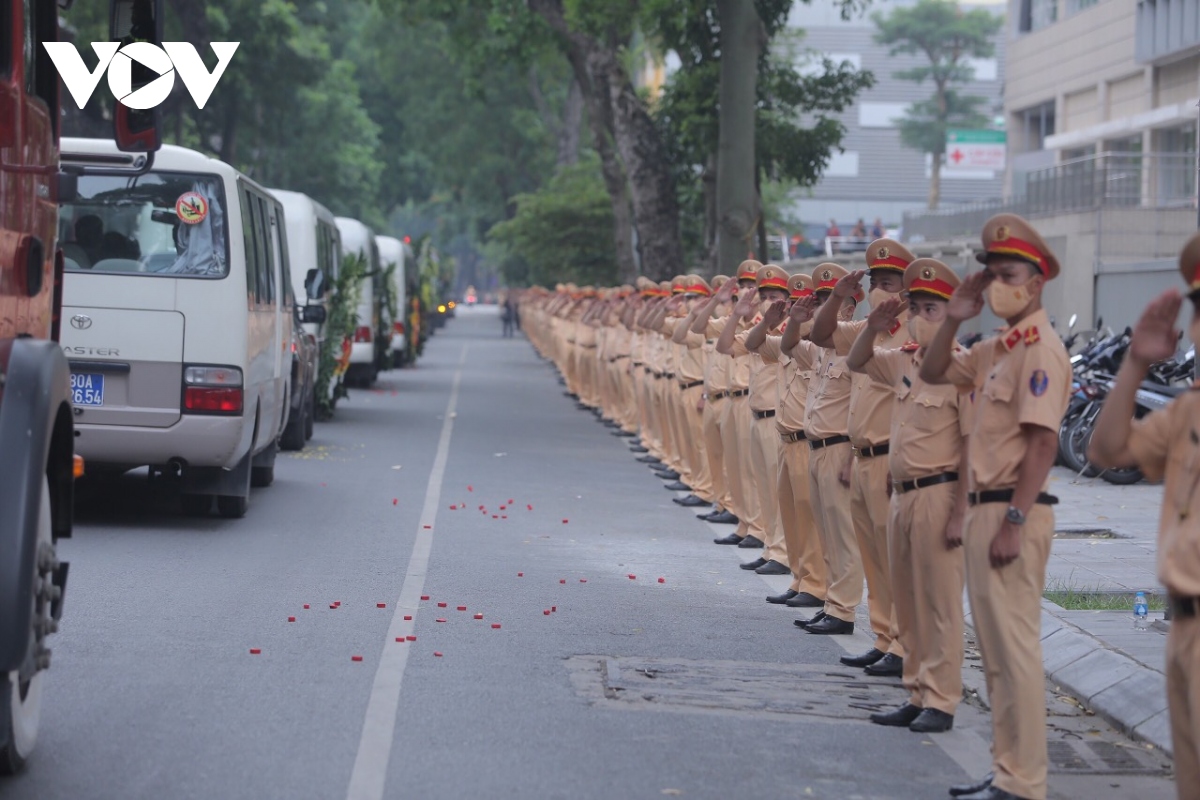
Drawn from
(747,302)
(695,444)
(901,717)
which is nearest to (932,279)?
(901,717)

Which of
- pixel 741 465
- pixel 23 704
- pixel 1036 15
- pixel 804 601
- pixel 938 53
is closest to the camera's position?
pixel 23 704

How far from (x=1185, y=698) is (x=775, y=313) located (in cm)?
639

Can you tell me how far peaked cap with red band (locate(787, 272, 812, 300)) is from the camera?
35.2ft

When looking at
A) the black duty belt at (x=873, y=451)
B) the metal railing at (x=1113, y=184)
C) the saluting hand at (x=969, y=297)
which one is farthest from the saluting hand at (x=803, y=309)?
the metal railing at (x=1113, y=184)

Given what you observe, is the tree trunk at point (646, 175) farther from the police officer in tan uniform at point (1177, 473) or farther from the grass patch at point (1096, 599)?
the police officer in tan uniform at point (1177, 473)

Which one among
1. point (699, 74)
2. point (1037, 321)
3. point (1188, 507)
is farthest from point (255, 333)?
point (699, 74)

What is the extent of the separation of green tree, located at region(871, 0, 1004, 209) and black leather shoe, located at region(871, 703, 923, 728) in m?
67.6

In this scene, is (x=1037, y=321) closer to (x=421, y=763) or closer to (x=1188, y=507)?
(x=1188, y=507)

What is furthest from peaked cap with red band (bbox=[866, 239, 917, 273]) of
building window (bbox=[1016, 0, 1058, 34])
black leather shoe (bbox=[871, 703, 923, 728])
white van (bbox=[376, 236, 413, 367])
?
building window (bbox=[1016, 0, 1058, 34])

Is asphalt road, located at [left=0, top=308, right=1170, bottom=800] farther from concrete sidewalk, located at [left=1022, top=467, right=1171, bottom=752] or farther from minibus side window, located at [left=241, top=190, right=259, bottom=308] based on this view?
minibus side window, located at [left=241, top=190, right=259, bottom=308]

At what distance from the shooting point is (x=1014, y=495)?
6.15 metres

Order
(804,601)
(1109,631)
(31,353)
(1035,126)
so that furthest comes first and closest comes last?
(1035,126) < (804,601) < (1109,631) < (31,353)

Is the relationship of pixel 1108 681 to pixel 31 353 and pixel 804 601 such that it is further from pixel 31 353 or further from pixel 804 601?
pixel 31 353

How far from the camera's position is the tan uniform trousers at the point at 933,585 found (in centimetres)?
714
